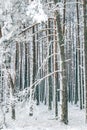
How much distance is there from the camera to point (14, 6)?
788 inches

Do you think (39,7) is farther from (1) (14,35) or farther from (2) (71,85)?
(2) (71,85)

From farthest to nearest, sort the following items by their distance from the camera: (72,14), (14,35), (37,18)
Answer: (72,14) → (14,35) → (37,18)

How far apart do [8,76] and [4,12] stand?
3.34 metres

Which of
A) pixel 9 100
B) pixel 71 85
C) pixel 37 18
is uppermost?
pixel 37 18

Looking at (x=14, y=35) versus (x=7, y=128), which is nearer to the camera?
(x=7, y=128)

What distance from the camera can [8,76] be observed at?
1994 centimetres

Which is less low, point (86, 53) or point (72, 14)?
point (72, 14)

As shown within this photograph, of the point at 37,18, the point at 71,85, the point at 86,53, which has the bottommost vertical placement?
the point at 71,85

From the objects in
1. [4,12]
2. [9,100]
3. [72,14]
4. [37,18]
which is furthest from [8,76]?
[72,14]

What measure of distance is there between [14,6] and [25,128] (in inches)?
269

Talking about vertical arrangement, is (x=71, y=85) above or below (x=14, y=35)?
below

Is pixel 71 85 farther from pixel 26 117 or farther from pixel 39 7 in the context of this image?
Result: pixel 39 7

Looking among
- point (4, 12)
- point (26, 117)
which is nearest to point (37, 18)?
point (4, 12)

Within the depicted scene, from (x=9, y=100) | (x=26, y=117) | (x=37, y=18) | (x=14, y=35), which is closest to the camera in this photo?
(x=37, y=18)
